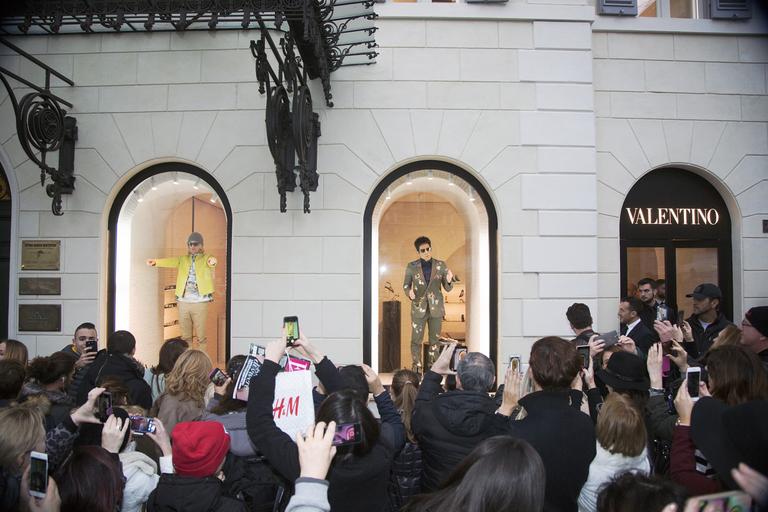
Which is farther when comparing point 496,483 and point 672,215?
point 672,215

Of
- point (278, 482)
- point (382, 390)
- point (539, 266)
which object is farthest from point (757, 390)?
point (539, 266)

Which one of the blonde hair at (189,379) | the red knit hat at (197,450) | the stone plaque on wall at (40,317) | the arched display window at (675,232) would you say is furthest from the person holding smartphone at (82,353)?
the arched display window at (675,232)

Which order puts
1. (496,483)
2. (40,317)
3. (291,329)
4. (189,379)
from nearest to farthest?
(496,483) → (291,329) → (189,379) → (40,317)

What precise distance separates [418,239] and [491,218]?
1185mm

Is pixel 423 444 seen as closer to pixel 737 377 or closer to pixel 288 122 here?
pixel 737 377

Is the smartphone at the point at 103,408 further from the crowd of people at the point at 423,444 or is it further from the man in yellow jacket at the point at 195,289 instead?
the man in yellow jacket at the point at 195,289

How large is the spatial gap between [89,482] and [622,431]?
2.31 meters

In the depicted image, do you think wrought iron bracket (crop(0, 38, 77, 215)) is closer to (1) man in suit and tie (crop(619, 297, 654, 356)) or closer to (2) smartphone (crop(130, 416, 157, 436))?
(2) smartphone (crop(130, 416, 157, 436))

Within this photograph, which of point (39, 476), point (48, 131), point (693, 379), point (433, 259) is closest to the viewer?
point (39, 476)

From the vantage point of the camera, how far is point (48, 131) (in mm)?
6191

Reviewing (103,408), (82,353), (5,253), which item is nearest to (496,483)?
(103,408)

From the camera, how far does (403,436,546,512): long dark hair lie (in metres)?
1.53

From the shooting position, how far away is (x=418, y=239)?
760cm

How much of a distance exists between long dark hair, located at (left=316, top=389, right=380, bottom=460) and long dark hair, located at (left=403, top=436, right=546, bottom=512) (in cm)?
50
